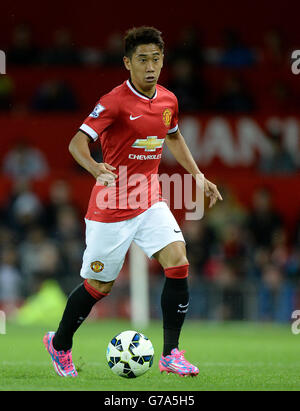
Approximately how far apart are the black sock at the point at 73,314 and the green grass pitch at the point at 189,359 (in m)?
0.28

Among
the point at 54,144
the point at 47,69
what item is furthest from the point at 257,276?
the point at 47,69

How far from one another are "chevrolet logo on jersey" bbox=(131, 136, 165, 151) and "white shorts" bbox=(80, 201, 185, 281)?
0.47 metres

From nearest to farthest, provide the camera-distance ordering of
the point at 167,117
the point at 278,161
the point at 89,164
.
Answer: the point at 89,164
the point at 167,117
the point at 278,161

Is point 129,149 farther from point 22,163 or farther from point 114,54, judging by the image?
point 114,54

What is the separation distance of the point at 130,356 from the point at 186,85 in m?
10.9

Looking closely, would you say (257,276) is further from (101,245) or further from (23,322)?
(101,245)

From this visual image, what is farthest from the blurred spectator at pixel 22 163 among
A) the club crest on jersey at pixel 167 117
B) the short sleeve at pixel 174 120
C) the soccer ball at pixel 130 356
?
the soccer ball at pixel 130 356

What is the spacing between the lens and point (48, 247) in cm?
1498

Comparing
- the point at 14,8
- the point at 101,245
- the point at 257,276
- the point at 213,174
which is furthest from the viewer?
the point at 14,8

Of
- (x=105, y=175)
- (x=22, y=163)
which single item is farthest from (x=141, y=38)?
(x=22, y=163)

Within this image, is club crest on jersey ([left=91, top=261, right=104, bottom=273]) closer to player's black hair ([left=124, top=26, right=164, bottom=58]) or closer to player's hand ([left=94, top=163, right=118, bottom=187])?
player's hand ([left=94, top=163, right=118, bottom=187])

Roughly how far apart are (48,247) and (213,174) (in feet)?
10.7

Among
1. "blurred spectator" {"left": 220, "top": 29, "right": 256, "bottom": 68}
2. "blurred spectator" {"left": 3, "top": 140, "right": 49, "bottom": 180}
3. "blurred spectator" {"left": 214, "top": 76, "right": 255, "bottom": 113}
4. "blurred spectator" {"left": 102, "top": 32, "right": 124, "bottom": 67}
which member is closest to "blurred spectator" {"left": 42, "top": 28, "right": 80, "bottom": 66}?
"blurred spectator" {"left": 102, "top": 32, "right": 124, "bottom": 67}

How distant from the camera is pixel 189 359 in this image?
8.80 meters
